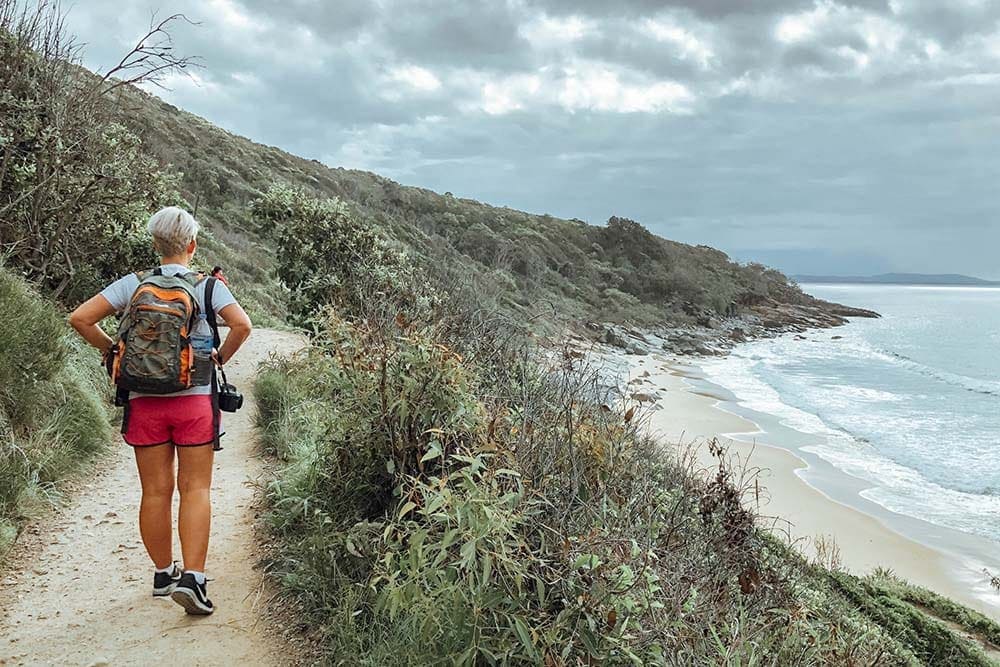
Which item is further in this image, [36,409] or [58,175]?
[58,175]

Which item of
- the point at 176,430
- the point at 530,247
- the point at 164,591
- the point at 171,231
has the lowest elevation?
the point at 164,591

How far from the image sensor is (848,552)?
11.0 meters

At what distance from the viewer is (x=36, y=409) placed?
5398mm

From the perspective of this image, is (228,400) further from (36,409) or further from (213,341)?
(36,409)

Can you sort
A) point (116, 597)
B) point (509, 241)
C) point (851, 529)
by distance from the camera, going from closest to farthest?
point (116, 597), point (851, 529), point (509, 241)

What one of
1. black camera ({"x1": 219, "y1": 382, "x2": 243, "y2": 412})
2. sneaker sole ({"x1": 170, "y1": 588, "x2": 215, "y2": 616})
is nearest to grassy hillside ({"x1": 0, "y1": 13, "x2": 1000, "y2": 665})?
sneaker sole ({"x1": 170, "y1": 588, "x2": 215, "y2": 616})

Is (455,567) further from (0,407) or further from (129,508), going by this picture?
(0,407)

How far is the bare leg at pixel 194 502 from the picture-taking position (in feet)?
11.5

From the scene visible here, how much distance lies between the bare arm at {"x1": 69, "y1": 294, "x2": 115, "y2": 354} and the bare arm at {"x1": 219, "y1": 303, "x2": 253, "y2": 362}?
51 cm

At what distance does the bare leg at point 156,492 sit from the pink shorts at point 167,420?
0.20 feet

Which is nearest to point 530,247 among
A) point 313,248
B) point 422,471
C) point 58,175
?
point 313,248

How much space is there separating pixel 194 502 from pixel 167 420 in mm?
449

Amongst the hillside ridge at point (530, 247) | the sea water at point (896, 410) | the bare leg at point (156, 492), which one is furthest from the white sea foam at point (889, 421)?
the bare leg at point (156, 492)

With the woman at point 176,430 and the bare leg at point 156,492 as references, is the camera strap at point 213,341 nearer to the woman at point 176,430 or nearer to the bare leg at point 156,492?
the woman at point 176,430
